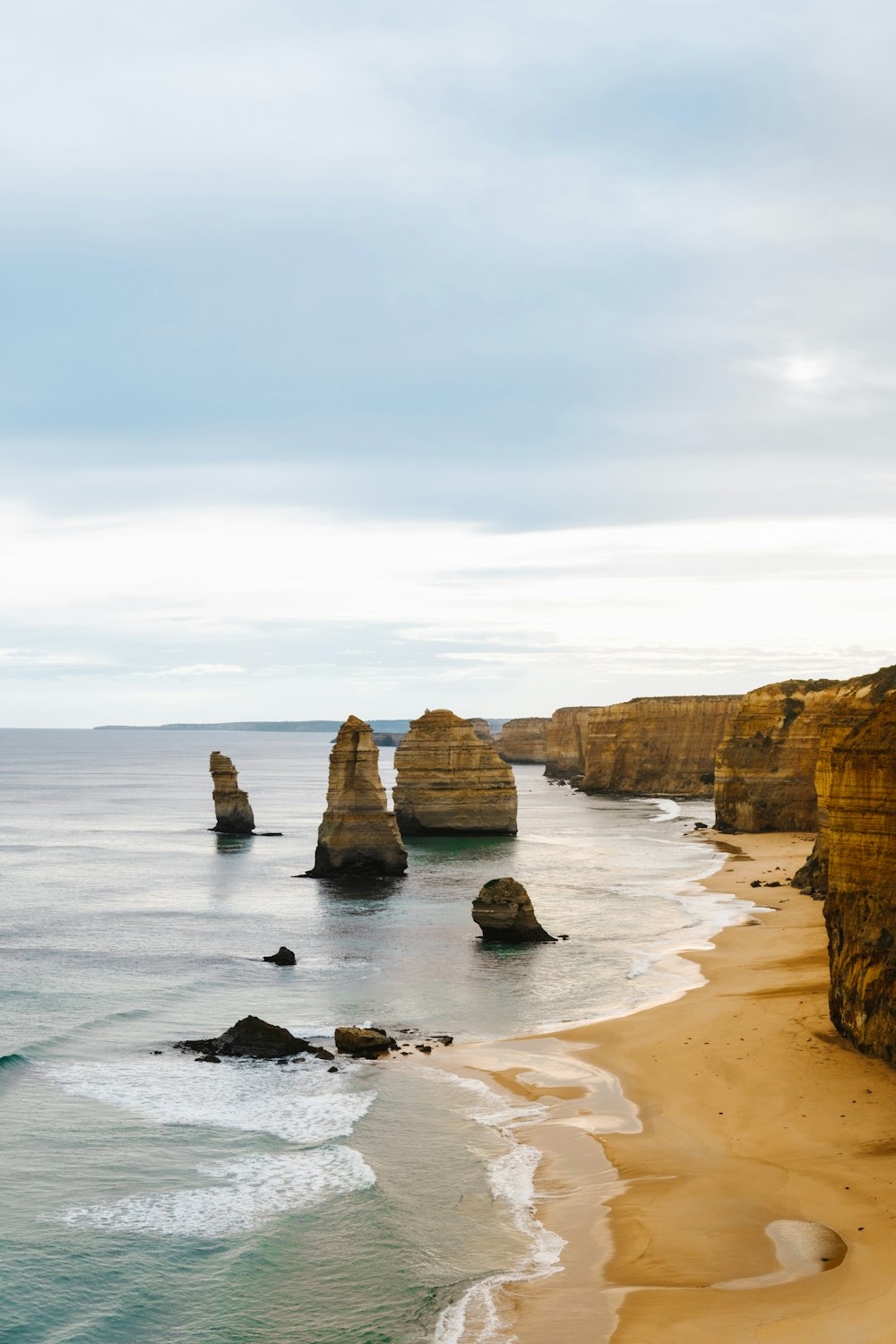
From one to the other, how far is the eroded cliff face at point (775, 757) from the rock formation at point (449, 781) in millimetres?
16245

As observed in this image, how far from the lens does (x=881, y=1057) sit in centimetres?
2542

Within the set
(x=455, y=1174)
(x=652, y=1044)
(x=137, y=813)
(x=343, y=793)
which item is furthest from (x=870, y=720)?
(x=137, y=813)

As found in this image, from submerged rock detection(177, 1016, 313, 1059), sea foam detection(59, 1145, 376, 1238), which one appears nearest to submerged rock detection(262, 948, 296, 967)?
submerged rock detection(177, 1016, 313, 1059)

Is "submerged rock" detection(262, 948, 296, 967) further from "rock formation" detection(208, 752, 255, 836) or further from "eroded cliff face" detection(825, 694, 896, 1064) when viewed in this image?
"rock formation" detection(208, 752, 255, 836)

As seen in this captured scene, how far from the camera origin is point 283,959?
144 ft

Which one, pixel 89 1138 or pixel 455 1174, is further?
pixel 89 1138

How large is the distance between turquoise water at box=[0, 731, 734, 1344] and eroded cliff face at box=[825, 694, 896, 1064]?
8079 millimetres

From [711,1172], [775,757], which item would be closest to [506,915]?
[711,1172]

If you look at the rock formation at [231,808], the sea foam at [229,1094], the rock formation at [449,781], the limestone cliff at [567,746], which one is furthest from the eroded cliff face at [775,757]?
the limestone cliff at [567,746]

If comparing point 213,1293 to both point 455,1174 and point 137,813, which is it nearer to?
point 455,1174

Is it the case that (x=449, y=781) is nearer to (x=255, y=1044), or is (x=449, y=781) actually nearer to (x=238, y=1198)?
(x=255, y=1044)

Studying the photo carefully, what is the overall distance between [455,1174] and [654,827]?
253ft

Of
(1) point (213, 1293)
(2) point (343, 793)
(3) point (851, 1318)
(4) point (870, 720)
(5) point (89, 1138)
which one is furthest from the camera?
(2) point (343, 793)

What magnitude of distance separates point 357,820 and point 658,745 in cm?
8169
